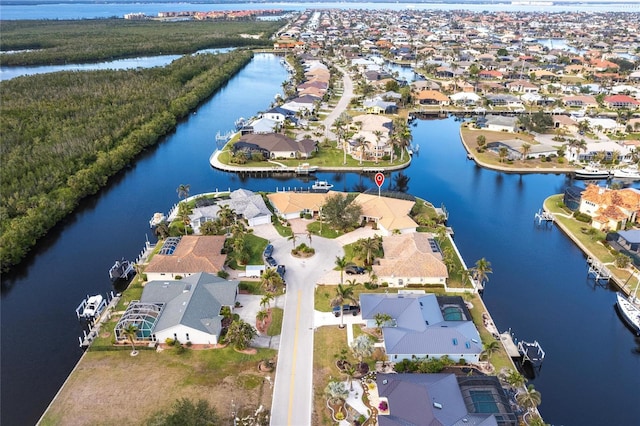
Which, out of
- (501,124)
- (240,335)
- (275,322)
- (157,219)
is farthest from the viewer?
(501,124)

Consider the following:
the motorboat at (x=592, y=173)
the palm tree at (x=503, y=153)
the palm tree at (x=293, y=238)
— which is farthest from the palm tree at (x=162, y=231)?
the motorboat at (x=592, y=173)

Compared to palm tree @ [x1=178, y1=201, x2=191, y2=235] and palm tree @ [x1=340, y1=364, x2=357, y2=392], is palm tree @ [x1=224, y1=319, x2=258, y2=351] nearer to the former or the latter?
palm tree @ [x1=340, y1=364, x2=357, y2=392]

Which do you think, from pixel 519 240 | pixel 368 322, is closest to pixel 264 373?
pixel 368 322

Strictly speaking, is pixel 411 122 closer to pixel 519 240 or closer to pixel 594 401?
pixel 519 240

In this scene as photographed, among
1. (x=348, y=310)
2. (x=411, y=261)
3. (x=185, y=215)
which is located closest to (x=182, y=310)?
(x=348, y=310)

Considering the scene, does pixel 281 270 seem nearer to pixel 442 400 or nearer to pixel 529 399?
pixel 442 400

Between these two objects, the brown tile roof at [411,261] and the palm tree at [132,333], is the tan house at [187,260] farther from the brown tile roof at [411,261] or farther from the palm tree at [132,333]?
the brown tile roof at [411,261]

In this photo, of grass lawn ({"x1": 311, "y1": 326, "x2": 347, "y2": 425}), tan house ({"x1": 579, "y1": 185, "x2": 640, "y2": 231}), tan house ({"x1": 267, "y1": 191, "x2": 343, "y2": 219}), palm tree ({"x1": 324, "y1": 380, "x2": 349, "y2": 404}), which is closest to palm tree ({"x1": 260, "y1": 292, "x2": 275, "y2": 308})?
grass lawn ({"x1": 311, "y1": 326, "x2": 347, "y2": 425})
